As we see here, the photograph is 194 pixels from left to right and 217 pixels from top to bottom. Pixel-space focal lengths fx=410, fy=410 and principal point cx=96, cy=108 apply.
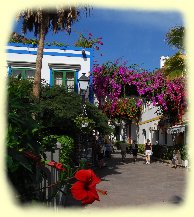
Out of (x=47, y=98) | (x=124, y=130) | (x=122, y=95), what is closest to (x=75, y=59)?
(x=122, y=95)

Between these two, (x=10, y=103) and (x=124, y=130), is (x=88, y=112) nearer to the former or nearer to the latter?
(x=10, y=103)

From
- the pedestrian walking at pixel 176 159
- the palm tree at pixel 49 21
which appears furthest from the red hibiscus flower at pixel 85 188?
the pedestrian walking at pixel 176 159

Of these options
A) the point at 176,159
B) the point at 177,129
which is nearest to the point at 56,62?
the point at 176,159

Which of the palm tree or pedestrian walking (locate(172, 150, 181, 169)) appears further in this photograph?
pedestrian walking (locate(172, 150, 181, 169))

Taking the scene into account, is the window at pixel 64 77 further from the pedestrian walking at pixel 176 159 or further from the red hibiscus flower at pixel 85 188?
the red hibiscus flower at pixel 85 188

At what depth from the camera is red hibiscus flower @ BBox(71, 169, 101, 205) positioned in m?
1.54

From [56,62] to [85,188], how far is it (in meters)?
20.7

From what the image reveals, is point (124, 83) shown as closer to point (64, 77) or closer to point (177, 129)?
point (64, 77)

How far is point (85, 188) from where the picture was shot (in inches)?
62.9

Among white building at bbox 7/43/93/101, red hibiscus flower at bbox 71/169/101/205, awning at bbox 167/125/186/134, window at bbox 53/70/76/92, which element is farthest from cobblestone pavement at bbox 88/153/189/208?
awning at bbox 167/125/186/134

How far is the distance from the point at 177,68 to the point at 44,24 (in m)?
9.74

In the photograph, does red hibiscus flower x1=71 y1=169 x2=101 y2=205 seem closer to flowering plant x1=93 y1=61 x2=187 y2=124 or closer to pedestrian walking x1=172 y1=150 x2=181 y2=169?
flowering plant x1=93 y1=61 x2=187 y2=124

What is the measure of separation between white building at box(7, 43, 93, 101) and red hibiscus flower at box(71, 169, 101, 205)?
65.4 feet

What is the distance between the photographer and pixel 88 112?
19812mm
